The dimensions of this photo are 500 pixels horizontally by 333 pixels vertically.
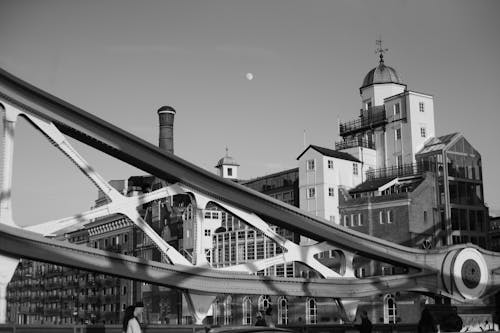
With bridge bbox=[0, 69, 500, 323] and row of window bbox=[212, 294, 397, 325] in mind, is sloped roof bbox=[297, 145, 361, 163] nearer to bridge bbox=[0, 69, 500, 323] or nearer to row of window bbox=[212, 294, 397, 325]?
row of window bbox=[212, 294, 397, 325]

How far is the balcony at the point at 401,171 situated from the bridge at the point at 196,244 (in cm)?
2477

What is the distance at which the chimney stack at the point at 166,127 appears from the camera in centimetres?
6012

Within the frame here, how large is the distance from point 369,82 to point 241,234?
22.2 meters

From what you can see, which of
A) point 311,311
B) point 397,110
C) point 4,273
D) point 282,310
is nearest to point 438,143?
point 397,110

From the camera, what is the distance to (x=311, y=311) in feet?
215

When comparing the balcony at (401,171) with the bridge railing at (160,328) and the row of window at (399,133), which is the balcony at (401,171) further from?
the bridge railing at (160,328)

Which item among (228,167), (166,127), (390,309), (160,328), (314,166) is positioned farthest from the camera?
(228,167)

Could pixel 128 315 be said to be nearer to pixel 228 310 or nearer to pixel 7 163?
pixel 7 163

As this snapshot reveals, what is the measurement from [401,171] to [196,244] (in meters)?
40.0

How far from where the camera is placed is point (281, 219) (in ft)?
112

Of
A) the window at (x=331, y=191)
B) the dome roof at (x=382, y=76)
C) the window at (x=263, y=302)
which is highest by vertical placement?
the dome roof at (x=382, y=76)

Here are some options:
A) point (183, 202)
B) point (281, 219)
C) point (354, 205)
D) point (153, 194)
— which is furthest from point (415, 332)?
point (183, 202)

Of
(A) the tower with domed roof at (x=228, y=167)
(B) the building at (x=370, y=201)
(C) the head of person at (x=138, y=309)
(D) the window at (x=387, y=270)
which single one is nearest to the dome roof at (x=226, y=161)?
(A) the tower with domed roof at (x=228, y=167)

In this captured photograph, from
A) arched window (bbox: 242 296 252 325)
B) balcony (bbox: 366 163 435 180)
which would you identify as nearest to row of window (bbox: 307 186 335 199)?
balcony (bbox: 366 163 435 180)
